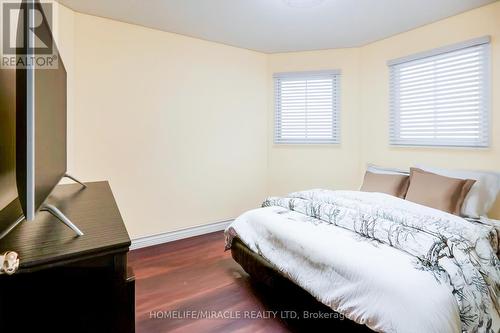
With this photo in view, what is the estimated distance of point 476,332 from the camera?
3.89 ft

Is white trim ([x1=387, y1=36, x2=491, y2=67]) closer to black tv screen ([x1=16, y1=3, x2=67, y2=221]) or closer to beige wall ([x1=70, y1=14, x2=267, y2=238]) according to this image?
beige wall ([x1=70, y1=14, x2=267, y2=238])

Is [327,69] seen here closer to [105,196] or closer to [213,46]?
[213,46]

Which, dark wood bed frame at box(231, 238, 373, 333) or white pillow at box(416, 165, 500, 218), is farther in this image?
white pillow at box(416, 165, 500, 218)

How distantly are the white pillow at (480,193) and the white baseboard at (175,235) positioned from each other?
259cm

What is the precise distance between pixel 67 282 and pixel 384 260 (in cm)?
135

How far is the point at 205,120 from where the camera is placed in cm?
339

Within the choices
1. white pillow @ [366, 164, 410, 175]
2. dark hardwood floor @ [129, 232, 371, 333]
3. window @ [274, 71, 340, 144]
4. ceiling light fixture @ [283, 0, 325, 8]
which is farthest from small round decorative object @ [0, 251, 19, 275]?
window @ [274, 71, 340, 144]

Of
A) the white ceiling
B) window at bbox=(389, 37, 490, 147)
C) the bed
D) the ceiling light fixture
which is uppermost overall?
the white ceiling

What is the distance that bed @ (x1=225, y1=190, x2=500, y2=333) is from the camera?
1180 millimetres

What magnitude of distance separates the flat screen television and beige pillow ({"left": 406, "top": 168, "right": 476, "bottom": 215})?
2528 mm

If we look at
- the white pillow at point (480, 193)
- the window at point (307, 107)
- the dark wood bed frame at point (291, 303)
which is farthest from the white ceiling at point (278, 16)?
the dark wood bed frame at point (291, 303)

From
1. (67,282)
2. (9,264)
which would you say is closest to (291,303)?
(67,282)

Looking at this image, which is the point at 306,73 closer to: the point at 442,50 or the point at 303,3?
the point at 303,3

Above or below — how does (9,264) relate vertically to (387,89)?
below
